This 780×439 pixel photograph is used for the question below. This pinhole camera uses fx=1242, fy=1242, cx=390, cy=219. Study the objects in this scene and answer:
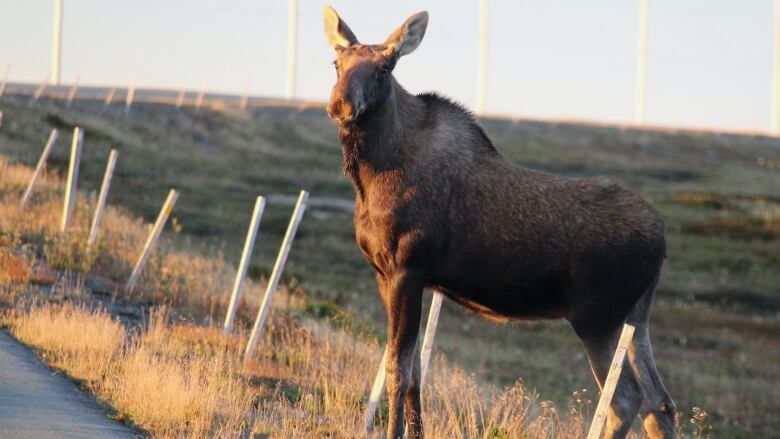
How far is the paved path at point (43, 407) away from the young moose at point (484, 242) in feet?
7.80

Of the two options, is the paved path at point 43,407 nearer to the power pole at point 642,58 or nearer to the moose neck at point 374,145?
the moose neck at point 374,145

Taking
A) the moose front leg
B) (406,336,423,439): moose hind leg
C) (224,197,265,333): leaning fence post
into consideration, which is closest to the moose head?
the moose front leg

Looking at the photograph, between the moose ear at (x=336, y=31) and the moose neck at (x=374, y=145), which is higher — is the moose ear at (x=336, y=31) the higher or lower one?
the higher one

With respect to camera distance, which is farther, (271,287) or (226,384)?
(271,287)

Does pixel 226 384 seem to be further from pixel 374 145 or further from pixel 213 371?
pixel 374 145

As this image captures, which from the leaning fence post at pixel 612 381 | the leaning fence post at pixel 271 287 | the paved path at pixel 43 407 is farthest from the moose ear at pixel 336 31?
the leaning fence post at pixel 271 287

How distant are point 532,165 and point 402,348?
75.0m

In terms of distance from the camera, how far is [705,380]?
88.6ft

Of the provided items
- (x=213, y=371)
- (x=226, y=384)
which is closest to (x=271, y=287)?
(x=226, y=384)

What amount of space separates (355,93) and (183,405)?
3008 millimetres

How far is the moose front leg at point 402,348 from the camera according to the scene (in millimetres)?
8977

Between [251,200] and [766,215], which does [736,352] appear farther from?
[766,215]

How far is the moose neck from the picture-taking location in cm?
922

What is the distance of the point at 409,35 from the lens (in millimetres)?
9234
